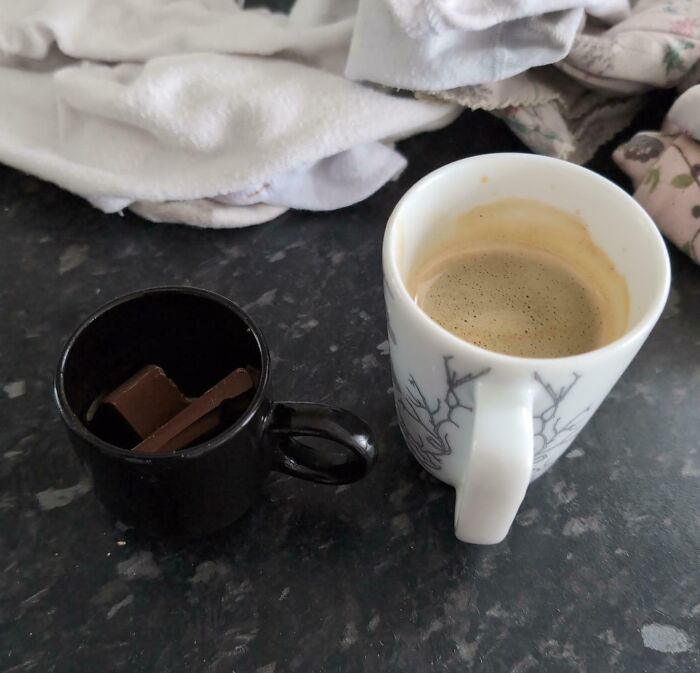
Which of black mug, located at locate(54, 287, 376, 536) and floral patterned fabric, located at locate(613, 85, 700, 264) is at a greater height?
floral patterned fabric, located at locate(613, 85, 700, 264)

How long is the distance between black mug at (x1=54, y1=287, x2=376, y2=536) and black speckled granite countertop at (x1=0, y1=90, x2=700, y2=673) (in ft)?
0.11

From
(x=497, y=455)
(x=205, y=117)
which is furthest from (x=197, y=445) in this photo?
(x=205, y=117)

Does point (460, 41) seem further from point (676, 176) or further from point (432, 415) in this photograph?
point (432, 415)

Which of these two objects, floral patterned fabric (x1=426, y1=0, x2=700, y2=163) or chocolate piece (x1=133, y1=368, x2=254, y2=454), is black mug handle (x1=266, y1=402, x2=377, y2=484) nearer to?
chocolate piece (x1=133, y1=368, x2=254, y2=454)

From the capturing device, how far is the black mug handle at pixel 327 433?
34 centimetres

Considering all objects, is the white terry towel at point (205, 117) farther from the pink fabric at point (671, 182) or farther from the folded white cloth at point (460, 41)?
the pink fabric at point (671, 182)

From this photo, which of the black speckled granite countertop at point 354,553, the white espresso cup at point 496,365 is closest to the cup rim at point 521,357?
the white espresso cup at point 496,365

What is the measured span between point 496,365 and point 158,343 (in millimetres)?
190

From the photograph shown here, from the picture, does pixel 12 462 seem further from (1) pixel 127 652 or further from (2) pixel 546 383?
(2) pixel 546 383

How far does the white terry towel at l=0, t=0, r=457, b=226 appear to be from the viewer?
0.50 meters

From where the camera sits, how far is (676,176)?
498mm

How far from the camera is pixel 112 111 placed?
50 centimetres

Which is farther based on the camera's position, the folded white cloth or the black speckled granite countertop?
the folded white cloth

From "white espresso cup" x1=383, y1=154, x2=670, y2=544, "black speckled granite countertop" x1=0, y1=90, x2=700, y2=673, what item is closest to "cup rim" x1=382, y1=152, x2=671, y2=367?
"white espresso cup" x1=383, y1=154, x2=670, y2=544
